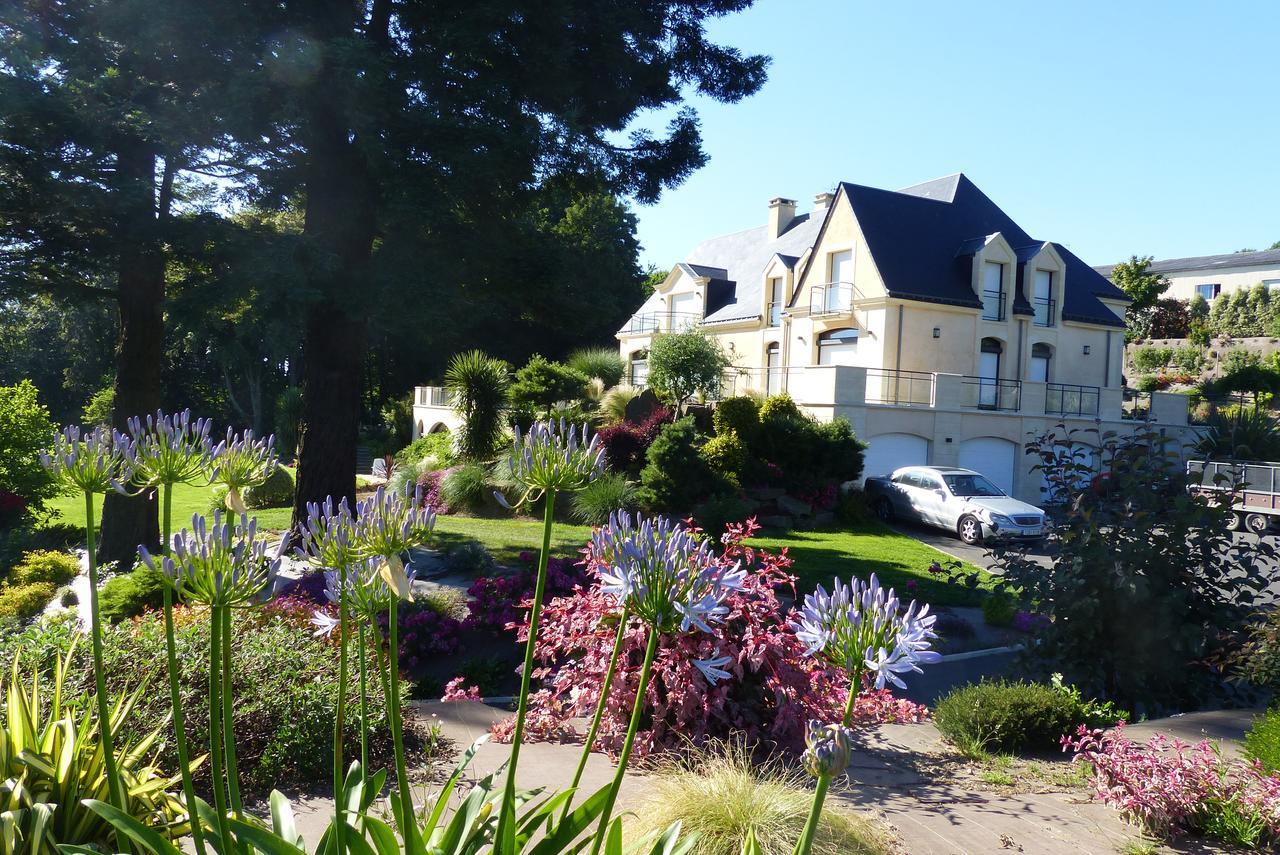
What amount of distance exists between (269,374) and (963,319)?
38106 millimetres

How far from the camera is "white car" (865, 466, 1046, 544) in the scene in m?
19.4

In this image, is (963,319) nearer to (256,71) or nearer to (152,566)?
(256,71)

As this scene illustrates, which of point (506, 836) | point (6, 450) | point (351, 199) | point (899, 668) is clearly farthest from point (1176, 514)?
point (6, 450)

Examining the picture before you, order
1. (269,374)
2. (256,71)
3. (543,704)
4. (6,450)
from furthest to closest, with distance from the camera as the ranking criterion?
(269,374), (6,450), (256,71), (543,704)

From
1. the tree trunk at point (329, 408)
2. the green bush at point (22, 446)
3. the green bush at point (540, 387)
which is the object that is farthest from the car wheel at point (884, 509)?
the green bush at point (22, 446)

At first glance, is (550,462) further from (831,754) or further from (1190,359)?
(1190,359)

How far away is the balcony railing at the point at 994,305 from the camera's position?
98.8 feet

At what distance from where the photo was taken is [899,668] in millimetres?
2160

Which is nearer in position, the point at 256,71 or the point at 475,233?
the point at 256,71

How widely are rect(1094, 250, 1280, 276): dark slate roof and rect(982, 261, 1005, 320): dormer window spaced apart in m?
30.1

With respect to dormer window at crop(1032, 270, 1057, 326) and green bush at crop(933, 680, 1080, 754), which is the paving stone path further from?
dormer window at crop(1032, 270, 1057, 326)

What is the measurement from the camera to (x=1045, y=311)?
3106cm

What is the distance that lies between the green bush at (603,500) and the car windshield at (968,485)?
23.0ft

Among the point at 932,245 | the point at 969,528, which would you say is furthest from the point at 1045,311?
the point at 969,528
